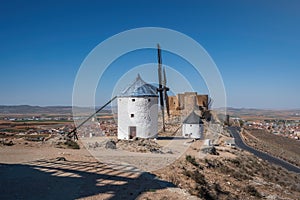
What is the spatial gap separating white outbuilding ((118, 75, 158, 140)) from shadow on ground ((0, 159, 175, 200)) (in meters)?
11.2

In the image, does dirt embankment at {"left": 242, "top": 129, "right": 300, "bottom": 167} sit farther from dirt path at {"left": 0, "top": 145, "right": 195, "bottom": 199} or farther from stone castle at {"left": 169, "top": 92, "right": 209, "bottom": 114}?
dirt path at {"left": 0, "top": 145, "right": 195, "bottom": 199}

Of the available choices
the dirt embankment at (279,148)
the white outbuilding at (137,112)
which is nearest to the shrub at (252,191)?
the white outbuilding at (137,112)

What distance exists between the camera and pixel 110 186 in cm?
869

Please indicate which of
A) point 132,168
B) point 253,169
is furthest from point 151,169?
point 253,169

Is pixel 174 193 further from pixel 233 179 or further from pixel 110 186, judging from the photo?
pixel 233 179

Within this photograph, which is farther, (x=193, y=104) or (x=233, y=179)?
(x=193, y=104)

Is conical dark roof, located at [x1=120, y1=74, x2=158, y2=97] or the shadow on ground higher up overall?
conical dark roof, located at [x1=120, y1=74, x2=158, y2=97]

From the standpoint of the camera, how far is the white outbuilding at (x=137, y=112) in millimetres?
22891

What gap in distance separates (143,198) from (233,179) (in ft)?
22.8

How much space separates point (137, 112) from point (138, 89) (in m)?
2.09

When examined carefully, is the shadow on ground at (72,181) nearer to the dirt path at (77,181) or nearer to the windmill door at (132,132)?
the dirt path at (77,181)

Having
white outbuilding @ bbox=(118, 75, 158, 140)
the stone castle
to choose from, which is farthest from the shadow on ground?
the stone castle

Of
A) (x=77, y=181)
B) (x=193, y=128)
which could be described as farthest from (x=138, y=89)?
(x=77, y=181)

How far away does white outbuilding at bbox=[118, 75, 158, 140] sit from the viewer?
2289 cm
